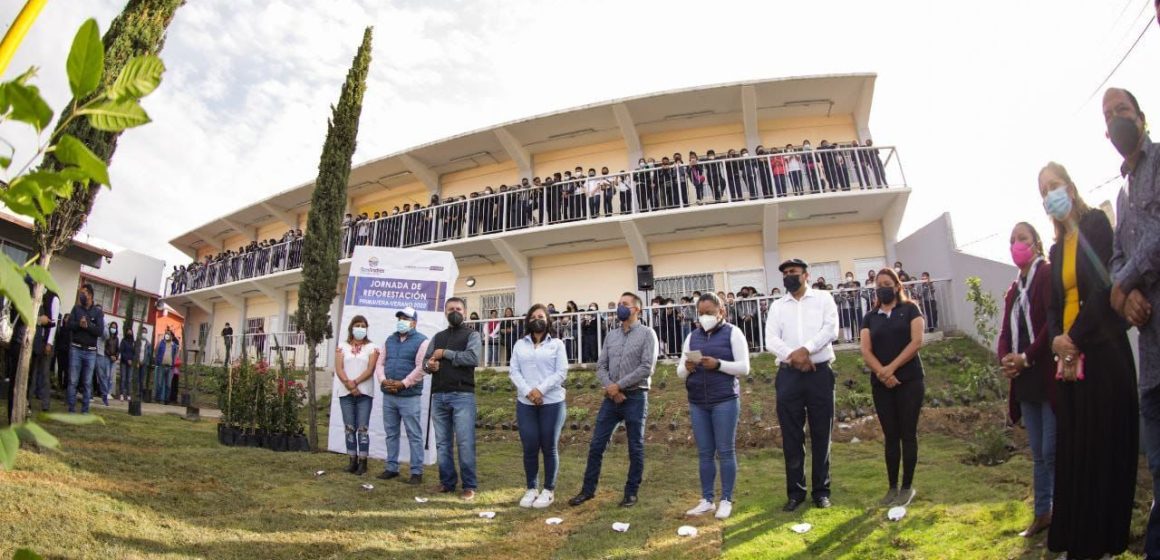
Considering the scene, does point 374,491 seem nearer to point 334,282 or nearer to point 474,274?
point 334,282

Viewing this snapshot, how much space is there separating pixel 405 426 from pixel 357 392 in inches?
31.2

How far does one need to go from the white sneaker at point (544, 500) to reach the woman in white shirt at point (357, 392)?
7.96 ft

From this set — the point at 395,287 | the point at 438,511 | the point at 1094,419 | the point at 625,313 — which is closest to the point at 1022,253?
the point at 1094,419

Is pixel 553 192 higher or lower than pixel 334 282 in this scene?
higher

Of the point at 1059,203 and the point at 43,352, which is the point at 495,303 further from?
the point at 1059,203

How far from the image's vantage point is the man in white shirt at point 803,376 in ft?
17.9

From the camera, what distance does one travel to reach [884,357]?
5488mm

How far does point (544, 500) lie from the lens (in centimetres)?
618

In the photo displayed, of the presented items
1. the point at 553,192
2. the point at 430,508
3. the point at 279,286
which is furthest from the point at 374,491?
the point at 279,286

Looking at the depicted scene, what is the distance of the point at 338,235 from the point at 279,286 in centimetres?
1345

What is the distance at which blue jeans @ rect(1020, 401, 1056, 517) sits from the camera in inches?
163

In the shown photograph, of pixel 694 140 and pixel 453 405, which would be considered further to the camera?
pixel 694 140

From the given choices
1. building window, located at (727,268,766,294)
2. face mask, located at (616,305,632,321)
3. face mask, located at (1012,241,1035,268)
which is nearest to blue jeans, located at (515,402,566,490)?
face mask, located at (616,305,632,321)

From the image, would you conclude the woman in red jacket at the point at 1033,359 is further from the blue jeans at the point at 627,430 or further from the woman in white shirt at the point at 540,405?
the woman in white shirt at the point at 540,405
